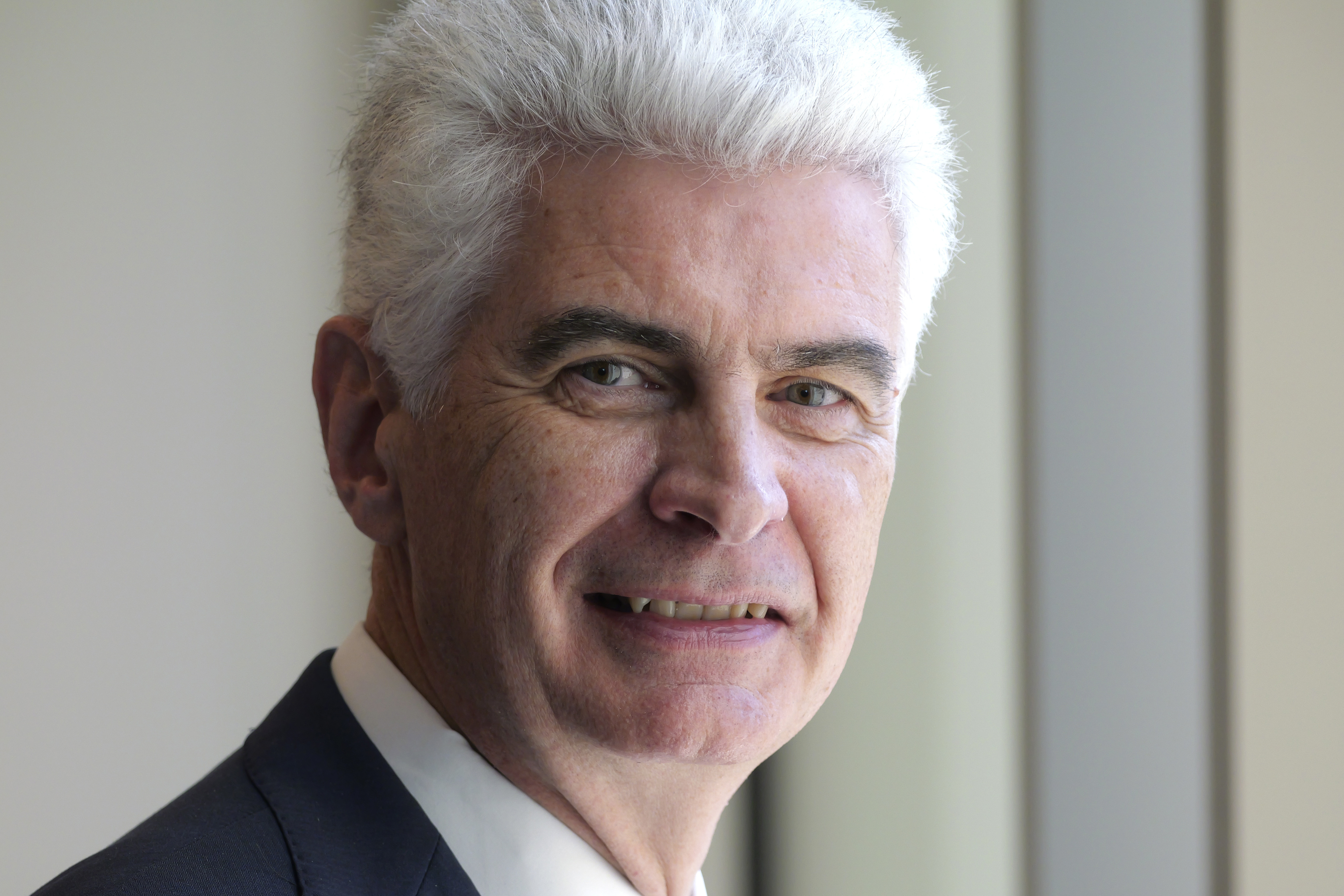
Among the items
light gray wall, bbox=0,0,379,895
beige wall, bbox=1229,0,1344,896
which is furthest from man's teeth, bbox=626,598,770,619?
light gray wall, bbox=0,0,379,895

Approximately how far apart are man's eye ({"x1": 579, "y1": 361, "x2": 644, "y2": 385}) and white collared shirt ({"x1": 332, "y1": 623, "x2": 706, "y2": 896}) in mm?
408

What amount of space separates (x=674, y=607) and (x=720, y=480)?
0.15 m

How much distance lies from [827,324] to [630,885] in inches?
25.6

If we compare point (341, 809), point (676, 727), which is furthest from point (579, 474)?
point (341, 809)

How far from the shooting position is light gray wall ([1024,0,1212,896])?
5.52ft

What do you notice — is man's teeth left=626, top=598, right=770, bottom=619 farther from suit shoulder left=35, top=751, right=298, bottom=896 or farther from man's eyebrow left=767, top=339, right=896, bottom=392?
suit shoulder left=35, top=751, right=298, bottom=896

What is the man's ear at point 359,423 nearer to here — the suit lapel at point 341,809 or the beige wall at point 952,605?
the suit lapel at point 341,809

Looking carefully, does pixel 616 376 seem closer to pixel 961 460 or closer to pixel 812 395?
pixel 812 395

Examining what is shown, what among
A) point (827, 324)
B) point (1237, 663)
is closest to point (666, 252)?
point (827, 324)

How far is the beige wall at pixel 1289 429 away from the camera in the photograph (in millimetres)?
1508

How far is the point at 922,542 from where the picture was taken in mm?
2295

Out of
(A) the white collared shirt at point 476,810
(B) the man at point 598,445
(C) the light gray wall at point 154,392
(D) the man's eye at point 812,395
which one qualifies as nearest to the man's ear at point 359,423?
(B) the man at point 598,445

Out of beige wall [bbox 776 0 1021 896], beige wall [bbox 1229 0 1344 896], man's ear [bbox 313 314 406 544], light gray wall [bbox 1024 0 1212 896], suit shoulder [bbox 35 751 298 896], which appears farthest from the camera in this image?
beige wall [bbox 776 0 1021 896]

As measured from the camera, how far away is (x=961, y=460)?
7.14 feet
